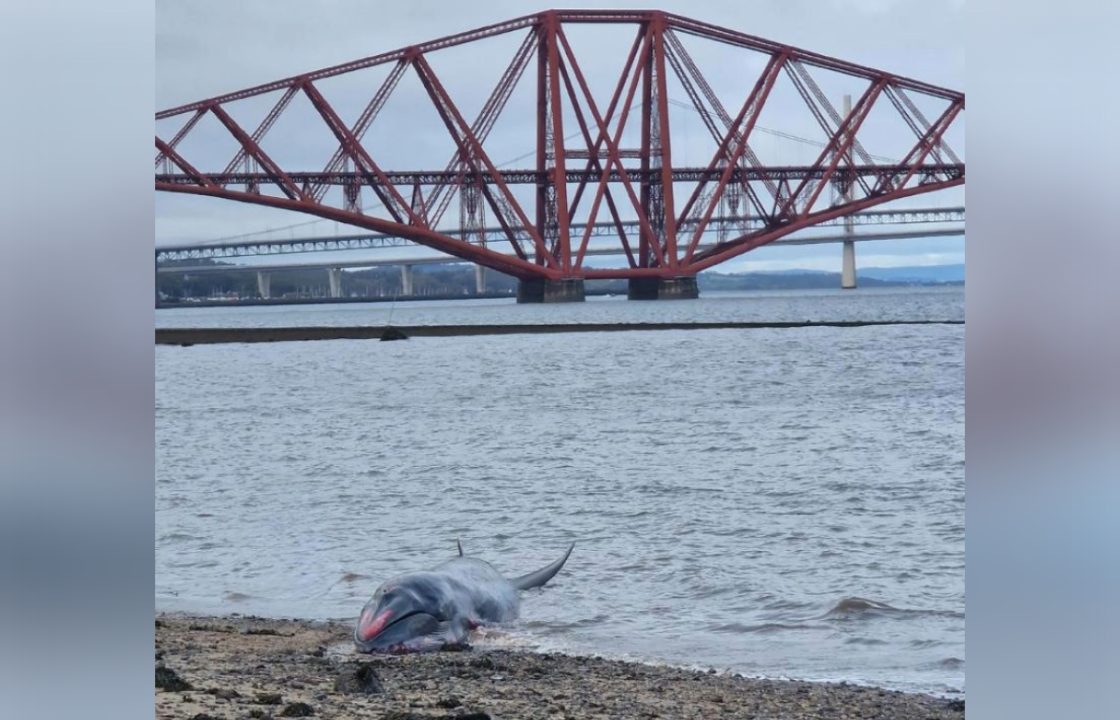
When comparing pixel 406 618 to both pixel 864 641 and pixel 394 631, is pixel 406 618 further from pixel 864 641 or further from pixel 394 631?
pixel 864 641

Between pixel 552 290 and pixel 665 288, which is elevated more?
pixel 665 288

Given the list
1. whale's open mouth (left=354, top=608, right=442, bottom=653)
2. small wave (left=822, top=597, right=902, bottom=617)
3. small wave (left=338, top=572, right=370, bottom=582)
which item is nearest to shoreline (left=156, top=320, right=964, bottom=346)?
small wave (left=338, top=572, right=370, bottom=582)

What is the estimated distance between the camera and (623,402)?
16.2m

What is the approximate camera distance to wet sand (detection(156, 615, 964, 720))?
8.96 ft

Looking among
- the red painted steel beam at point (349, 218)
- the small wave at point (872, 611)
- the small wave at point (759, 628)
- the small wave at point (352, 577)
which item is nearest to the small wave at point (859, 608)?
the small wave at point (872, 611)

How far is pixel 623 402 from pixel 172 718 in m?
13.8

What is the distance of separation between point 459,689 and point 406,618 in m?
0.90

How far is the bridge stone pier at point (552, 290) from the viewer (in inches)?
1822

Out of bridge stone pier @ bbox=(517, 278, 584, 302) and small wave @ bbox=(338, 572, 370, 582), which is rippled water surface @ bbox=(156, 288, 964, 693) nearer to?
small wave @ bbox=(338, 572, 370, 582)

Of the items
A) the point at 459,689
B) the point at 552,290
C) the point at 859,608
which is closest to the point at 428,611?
the point at 459,689

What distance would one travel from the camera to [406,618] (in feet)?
13.0
